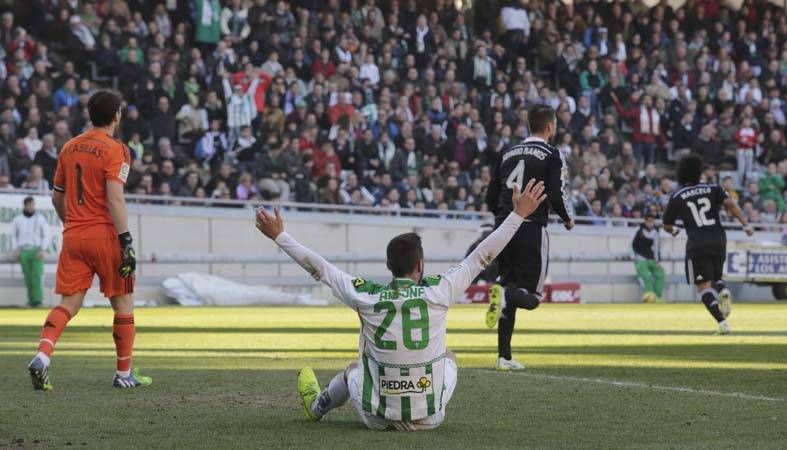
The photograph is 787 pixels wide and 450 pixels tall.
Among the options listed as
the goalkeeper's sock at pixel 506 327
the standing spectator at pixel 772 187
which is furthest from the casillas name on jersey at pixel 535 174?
the standing spectator at pixel 772 187

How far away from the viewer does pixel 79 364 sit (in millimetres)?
12547

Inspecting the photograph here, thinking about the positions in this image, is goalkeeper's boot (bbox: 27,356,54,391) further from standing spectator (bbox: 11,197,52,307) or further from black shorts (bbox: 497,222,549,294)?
standing spectator (bbox: 11,197,52,307)

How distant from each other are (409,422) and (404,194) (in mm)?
23415

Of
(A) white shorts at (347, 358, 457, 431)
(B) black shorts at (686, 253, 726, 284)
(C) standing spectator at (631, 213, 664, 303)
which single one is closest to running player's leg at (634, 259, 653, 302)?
(C) standing spectator at (631, 213, 664, 303)

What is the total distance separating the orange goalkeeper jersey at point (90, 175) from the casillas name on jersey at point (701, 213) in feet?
26.0

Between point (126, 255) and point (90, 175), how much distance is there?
0.58m

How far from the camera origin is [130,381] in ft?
34.0

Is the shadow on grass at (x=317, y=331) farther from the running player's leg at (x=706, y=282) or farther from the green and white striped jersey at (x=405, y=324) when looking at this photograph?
the green and white striped jersey at (x=405, y=324)

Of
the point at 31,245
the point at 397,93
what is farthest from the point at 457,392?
the point at 397,93

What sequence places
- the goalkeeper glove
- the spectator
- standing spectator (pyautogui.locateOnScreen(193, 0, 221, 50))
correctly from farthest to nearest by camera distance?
the spectator < standing spectator (pyautogui.locateOnScreen(193, 0, 221, 50)) < the goalkeeper glove

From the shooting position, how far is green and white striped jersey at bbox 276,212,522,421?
25.7 feet

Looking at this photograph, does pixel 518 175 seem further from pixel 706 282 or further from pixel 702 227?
pixel 706 282

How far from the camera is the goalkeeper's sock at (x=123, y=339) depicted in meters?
10.3

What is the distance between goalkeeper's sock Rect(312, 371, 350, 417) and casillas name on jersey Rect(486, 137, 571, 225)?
3.84m
